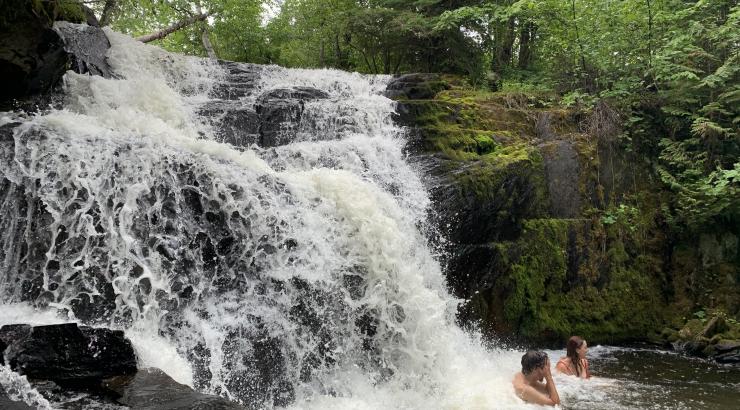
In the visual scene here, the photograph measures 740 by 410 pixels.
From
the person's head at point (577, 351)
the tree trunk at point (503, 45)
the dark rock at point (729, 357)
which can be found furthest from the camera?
the tree trunk at point (503, 45)

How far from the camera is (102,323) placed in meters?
4.89

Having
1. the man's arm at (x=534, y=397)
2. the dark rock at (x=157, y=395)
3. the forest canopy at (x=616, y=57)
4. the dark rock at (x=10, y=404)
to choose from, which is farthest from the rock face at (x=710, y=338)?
the dark rock at (x=10, y=404)

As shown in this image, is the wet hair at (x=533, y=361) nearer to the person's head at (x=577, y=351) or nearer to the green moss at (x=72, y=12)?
the person's head at (x=577, y=351)

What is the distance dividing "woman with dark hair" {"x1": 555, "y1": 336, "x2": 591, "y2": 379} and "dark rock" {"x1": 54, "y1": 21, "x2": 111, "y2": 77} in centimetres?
878

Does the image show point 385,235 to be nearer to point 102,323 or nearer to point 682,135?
point 102,323

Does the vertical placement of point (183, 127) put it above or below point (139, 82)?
below

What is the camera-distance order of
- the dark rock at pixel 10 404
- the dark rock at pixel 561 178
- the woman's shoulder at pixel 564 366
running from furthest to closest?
the dark rock at pixel 561 178, the woman's shoulder at pixel 564 366, the dark rock at pixel 10 404

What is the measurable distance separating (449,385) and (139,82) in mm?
7169

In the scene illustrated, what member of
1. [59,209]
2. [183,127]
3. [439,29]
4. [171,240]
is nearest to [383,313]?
[171,240]

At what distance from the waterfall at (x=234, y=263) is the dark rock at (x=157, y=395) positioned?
1.60 ft

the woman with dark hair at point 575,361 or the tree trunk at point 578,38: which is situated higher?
the tree trunk at point 578,38

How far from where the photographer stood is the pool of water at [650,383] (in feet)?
20.5

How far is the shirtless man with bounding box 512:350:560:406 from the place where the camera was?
5988mm

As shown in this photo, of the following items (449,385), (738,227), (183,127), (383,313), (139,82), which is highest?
(139,82)
